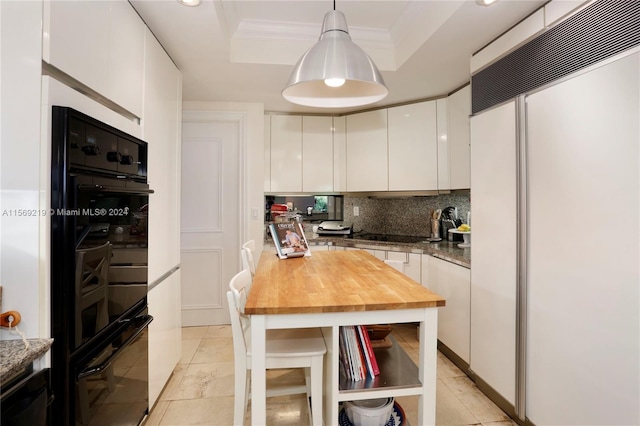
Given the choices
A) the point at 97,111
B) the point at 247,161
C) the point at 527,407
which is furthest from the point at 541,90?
the point at 247,161

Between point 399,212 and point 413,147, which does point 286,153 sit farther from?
point 399,212

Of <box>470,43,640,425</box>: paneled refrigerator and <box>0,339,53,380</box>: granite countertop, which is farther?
<box>470,43,640,425</box>: paneled refrigerator

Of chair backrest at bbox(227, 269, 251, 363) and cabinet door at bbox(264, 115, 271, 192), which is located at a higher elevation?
cabinet door at bbox(264, 115, 271, 192)

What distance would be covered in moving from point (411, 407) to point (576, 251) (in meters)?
1.32

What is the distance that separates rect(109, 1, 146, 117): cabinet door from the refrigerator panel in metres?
2.06

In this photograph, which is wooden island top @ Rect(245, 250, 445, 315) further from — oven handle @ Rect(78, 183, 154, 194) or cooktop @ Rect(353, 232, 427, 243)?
cooktop @ Rect(353, 232, 427, 243)

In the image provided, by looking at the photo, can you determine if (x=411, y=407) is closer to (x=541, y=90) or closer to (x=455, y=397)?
(x=455, y=397)

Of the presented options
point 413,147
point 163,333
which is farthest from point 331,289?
point 413,147

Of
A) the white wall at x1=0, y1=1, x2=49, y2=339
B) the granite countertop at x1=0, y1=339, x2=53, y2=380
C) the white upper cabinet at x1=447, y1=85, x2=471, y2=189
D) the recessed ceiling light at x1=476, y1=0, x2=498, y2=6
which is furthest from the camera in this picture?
the white upper cabinet at x1=447, y1=85, x2=471, y2=189

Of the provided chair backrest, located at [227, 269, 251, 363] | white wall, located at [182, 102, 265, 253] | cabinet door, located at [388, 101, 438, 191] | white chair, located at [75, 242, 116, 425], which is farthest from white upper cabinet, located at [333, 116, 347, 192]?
white chair, located at [75, 242, 116, 425]

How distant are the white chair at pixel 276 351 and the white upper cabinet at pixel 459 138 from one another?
6.34 feet

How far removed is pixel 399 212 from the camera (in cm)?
373

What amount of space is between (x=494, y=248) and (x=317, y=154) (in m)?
2.18

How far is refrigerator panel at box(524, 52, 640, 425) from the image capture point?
1.22m
